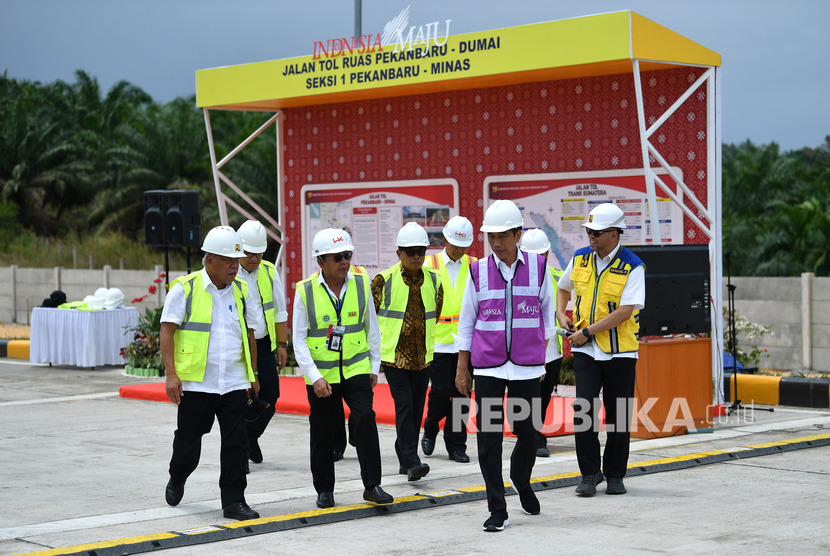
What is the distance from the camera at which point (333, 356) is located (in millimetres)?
7535

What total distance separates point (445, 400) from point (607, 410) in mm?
1888

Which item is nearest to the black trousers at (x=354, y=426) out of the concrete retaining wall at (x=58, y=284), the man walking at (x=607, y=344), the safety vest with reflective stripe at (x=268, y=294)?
the man walking at (x=607, y=344)

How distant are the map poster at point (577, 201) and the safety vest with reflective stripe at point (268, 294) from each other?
5.15 m

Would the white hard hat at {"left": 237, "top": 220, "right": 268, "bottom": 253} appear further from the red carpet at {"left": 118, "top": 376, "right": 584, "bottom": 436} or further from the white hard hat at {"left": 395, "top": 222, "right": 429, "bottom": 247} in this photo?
the red carpet at {"left": 118, "top": 376, "right": 584, "bottom": 436}

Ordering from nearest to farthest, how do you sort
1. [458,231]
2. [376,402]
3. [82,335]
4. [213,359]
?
[213,359]
[458,231]
[376,402]
[82,335]

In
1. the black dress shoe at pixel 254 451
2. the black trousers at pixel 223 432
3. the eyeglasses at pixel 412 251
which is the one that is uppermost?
the eyeglasses at pixel 412 251

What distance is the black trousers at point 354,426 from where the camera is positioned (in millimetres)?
7555

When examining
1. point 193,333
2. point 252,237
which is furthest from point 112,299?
point 193,333

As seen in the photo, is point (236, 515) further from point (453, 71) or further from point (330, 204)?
point (330, 204)

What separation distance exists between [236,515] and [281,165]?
10.4 m

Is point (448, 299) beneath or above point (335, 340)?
above

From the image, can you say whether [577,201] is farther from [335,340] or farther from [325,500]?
[325,500]

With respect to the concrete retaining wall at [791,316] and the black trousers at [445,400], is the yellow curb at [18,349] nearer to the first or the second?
the concrete retaining wall at [791,316]

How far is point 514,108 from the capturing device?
14336mm
